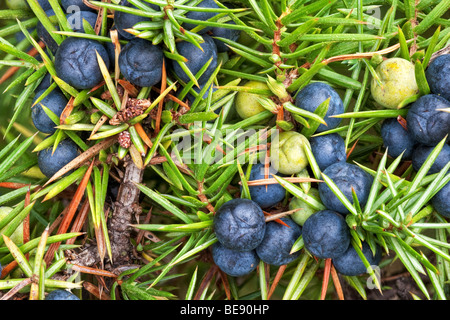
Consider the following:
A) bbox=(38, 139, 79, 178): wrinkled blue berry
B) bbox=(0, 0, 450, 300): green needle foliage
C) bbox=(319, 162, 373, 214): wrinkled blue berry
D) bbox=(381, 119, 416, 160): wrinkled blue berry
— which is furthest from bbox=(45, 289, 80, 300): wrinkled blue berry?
bbox=(381, 119, 416, 160): wrinkled blue berry

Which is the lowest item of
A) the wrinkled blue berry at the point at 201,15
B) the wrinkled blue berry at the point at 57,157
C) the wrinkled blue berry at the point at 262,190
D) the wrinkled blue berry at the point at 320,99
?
the wrinkled blue berry at the point at 262,190

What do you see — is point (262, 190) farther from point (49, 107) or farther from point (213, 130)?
point (49, 107)

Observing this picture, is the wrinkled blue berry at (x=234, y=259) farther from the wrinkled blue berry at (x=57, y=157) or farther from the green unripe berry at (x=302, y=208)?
the wrinkled blue berry at (x=57, y=157)

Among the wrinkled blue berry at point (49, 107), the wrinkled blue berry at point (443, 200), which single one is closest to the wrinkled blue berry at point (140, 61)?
the wrinkled blue berry at point (49, 107)

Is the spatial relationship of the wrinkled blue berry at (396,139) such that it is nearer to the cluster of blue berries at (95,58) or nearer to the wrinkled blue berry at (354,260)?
the wrinkled blue berry at (354,260)

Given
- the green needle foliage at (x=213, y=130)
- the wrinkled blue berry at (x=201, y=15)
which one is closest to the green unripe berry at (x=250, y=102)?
the green needle foliage at (x=213, y=130)

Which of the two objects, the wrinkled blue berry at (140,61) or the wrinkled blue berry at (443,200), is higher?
Result: the wrinkled blue berry at (140,61)
